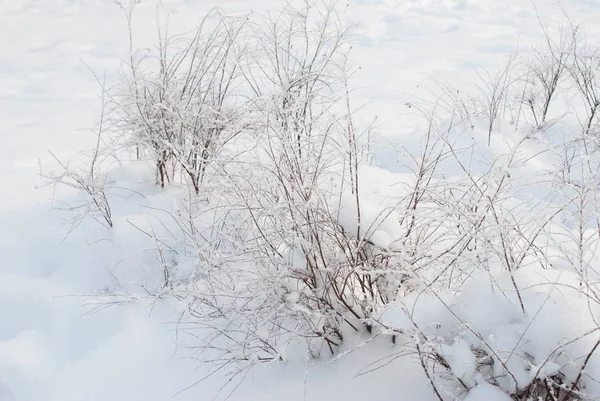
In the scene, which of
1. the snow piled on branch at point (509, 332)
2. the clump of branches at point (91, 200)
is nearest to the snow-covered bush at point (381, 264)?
the snow piled on branch at point (509, 332)

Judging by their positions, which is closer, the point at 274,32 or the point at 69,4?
the point at 274,32

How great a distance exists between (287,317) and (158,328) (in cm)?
65

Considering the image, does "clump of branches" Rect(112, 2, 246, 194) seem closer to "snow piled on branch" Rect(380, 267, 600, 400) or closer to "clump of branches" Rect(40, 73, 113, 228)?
"clump of branches" Rect(40, 73, 113, 228)

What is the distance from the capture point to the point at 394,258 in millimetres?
1755

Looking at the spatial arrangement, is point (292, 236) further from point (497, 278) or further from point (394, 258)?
point (497, 278)

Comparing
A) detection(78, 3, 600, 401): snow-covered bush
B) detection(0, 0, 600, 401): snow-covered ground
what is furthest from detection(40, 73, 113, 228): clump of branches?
detection(78, 3, 600, 401): snow-covered bush

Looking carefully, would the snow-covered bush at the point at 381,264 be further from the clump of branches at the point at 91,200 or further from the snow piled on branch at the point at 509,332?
the clump of branches at the point at 91,200

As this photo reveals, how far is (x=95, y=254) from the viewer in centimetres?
277

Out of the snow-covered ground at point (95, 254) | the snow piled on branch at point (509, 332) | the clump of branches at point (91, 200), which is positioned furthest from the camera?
the clump of branches at point (91, 200)

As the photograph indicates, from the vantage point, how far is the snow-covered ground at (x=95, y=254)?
1.99 metres

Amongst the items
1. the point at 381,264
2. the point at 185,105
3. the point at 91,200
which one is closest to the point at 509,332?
the point at 381,264

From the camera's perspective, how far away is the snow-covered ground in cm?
199

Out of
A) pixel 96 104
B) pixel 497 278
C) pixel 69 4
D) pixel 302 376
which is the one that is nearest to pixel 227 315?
pixel 302 376

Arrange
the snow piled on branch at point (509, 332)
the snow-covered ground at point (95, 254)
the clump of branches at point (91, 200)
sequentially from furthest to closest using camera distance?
A: 1. the clump of branches at point (91, 200)
2. the snow-covered ground at point (95, 254)
3. the snow piled on branch at point (509, 332)
